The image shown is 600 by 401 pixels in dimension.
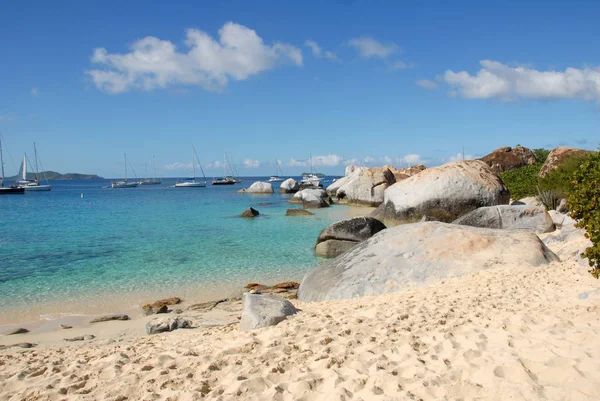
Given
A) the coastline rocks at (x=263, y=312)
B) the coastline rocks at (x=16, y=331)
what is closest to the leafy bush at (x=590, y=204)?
the coastline rocks at (x=263, y=312)

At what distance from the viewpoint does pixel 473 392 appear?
3.93 meters

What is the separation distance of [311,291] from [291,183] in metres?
48.4

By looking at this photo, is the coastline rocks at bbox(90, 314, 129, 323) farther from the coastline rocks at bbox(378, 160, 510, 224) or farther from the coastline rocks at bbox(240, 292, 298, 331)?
the coastline rocks at bbox(378, 160, 510, 224)

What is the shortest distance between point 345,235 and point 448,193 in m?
6.33

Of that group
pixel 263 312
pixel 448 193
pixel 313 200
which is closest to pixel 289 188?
pixel 313 200

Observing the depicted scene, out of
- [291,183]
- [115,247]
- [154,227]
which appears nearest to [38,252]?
[115,247]

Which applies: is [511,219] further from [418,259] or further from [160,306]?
[160,306]

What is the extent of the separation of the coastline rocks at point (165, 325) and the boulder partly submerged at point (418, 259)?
2773 mm

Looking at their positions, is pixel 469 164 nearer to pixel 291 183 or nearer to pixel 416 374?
pixel 416 374

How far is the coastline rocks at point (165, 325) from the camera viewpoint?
7426 mm

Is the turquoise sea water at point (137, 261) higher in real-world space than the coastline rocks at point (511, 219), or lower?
lower

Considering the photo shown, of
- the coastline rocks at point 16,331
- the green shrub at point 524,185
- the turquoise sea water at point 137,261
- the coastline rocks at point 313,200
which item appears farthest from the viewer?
the coastline rocks at point 313,200

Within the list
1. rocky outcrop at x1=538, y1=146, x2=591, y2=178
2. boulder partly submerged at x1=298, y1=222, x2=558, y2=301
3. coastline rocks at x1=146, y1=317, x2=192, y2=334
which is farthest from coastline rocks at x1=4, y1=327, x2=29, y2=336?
rocky outcrop at x1=538, y1=146, x2=591, y2=178

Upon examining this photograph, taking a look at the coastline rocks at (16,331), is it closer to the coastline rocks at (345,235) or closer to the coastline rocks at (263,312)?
the coastline rocks at (263,312)
